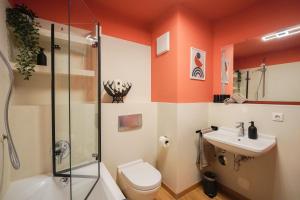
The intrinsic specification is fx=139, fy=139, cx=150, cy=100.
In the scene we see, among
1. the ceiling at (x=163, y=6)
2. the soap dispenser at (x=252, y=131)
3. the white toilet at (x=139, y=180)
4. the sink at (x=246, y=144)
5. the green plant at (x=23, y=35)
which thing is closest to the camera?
the green plant at (x=23, y=35)

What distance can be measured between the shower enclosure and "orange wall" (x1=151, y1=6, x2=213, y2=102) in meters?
0.85

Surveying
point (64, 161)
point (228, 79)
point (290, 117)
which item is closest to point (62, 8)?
point (64, 161)

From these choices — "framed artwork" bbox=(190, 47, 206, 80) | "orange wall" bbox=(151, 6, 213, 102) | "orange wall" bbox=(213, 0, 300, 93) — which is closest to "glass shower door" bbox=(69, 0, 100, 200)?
"orange wall" bbox=(151, 6, 213, 102)

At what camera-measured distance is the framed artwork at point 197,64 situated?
69.3 inches

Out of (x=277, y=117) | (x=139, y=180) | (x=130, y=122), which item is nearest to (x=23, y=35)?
(x=130, y=122)

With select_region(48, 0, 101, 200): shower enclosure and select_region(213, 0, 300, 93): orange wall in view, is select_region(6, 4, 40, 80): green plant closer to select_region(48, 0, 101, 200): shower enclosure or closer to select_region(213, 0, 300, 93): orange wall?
select_region(48, 0, 101, 200): shower enclosure

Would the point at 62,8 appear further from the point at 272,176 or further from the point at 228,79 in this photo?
the point at 272,176

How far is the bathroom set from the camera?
1.23 meters

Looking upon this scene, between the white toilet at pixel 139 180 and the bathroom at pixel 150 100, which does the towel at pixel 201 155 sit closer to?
the bathroom at pixel 150 100

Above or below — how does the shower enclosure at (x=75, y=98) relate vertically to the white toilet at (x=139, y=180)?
above

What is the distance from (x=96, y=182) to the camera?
4.20ft

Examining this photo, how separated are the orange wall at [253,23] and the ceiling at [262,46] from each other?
71 millimetres

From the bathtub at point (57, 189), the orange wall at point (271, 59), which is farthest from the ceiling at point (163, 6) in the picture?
the bathtub at point (57, 189)

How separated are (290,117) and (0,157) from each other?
2.39 m
